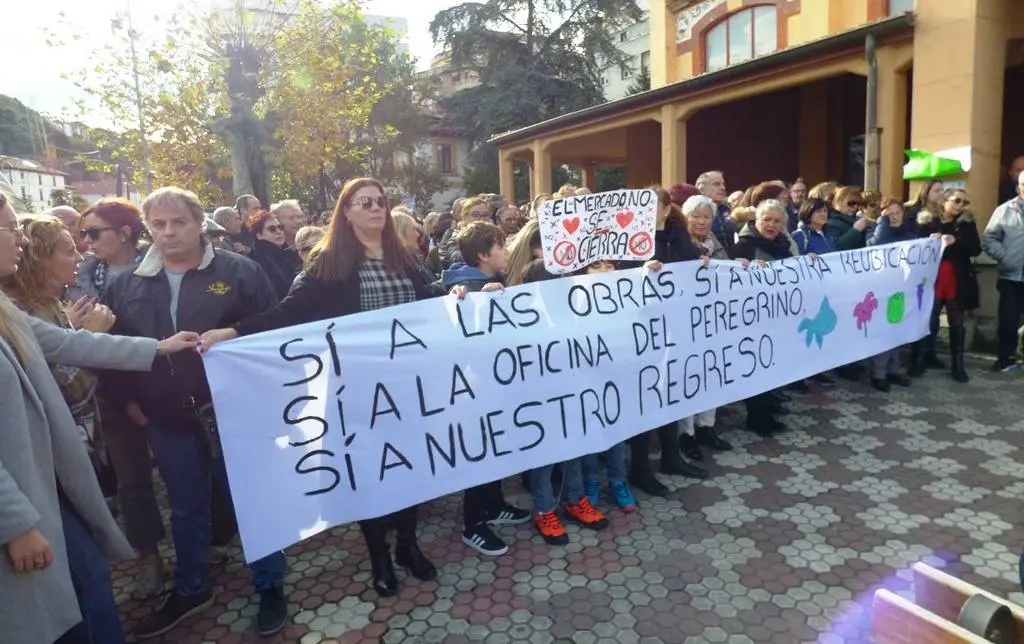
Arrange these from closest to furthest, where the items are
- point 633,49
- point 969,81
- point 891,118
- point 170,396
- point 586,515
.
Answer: point 170,396 → point 586,515 → point 969,81 → point 891,118 → point 633,49

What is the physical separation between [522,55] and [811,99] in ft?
58.0

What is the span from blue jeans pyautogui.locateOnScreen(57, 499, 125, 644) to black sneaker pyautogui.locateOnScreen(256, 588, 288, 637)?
→ 25.6 inches

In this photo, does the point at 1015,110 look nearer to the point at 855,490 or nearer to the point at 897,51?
the point at 897,51

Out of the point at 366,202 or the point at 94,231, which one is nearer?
the point at 366,202

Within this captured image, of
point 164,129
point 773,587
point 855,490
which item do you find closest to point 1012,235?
point 855,490

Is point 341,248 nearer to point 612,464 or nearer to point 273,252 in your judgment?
point 612,464

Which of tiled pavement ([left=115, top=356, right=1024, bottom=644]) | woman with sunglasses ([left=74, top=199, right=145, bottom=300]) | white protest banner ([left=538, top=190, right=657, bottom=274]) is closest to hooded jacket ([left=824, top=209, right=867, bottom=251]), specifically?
tiled pavement ([left=115, top=356, right=1024, bottom=644])

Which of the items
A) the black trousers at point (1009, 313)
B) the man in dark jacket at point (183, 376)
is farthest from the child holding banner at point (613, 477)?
the black trousers at point (1009, 313)

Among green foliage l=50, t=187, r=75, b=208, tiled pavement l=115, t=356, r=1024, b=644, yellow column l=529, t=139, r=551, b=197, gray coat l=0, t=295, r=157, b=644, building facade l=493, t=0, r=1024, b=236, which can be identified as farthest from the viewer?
green foliage l=50, t=187, r=75, b=208

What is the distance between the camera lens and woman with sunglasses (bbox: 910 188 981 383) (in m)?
5.90

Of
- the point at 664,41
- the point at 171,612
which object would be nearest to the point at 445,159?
the point at 664,41

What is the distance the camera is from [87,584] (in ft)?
6.82

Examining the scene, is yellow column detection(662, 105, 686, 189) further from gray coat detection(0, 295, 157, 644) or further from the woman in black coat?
gray coat detection(0, 295, 157, 644)

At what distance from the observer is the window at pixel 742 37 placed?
48.5 feet
